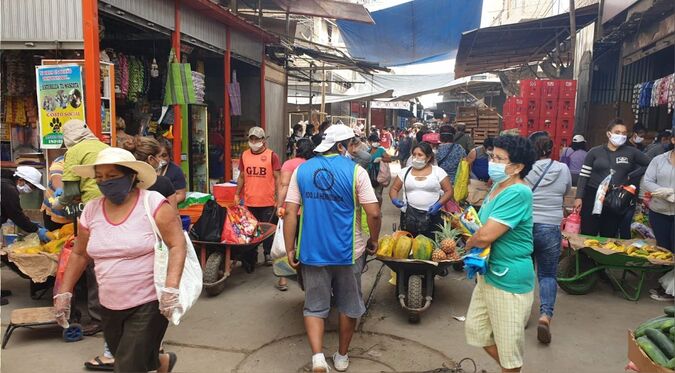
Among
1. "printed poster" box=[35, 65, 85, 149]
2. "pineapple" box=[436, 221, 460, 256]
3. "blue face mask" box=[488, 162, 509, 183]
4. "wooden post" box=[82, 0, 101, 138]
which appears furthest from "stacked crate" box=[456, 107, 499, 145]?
"blue face mask" box=[488, 162, 509, 183]

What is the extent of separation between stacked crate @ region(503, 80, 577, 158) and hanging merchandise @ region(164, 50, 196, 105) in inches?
280

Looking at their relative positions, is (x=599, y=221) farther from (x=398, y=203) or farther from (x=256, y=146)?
(x=256, y=146)

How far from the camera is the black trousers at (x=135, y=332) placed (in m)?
3.16

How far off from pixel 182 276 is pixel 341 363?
1.67m

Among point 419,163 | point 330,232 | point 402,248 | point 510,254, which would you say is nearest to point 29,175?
point 330,232

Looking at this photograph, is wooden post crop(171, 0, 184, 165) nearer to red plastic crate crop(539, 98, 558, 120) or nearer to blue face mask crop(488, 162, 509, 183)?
blue face mask crop(488, 162, 509, 183)

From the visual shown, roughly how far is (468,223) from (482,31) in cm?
1080

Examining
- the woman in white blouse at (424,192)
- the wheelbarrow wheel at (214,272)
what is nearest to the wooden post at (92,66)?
the wheelbarrow wheel at (214,272)

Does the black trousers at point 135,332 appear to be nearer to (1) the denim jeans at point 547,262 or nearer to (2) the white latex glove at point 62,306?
(2) the white latex glove at point 62,306

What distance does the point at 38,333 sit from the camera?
505cm

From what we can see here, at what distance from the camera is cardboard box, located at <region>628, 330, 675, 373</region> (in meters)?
2.71

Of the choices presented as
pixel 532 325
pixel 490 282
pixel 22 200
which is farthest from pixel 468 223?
pixel 22 200

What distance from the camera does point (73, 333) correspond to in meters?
4.85

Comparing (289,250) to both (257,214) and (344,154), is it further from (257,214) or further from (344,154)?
(257,214)
